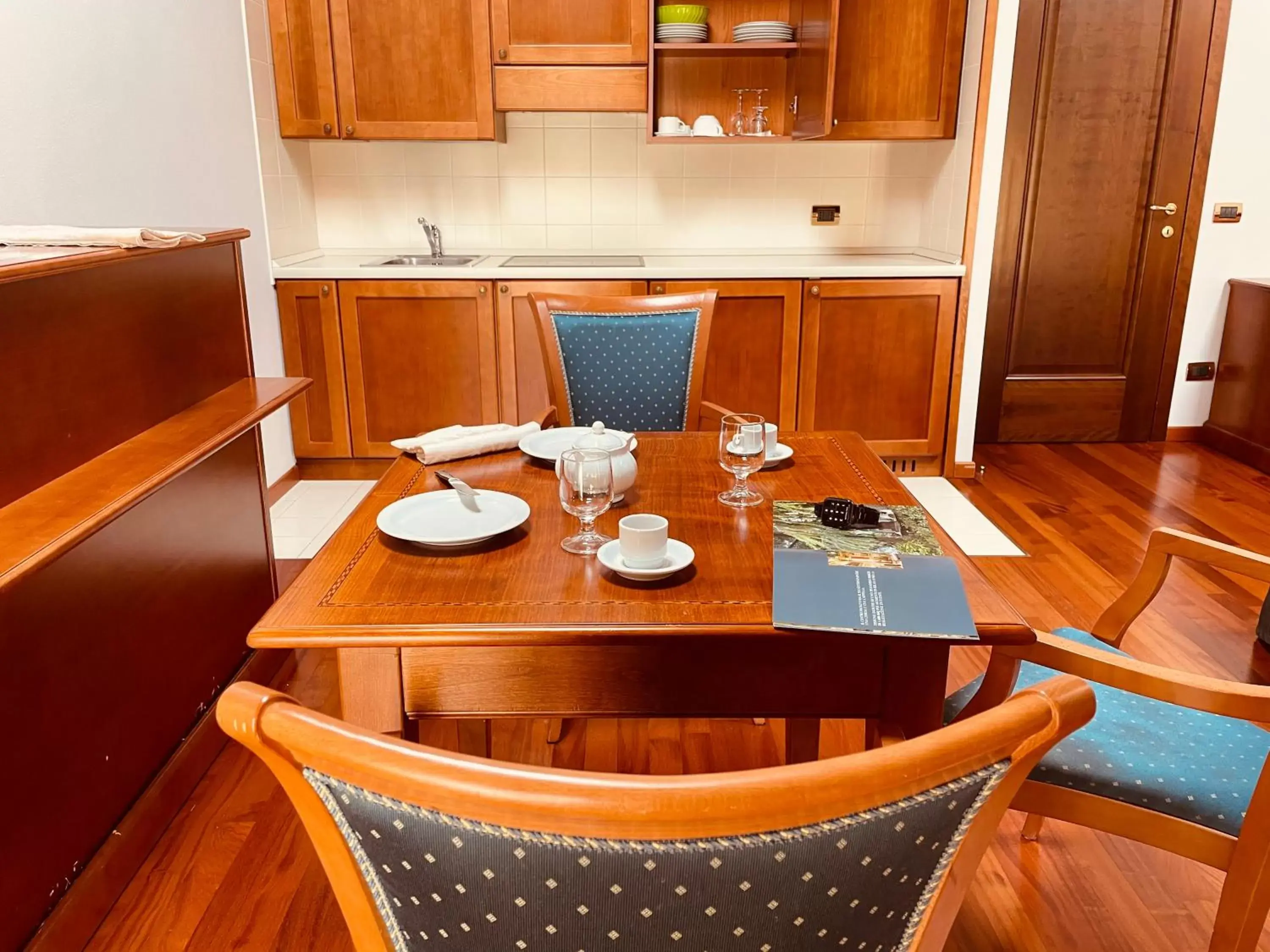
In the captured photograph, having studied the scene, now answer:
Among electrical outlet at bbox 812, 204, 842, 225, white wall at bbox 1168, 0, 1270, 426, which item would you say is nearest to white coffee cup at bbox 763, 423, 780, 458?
electrical outlet at bbox 812, 204, 842, 225

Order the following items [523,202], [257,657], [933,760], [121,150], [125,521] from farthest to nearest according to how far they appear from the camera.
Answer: [523,202] → [121,150] → [257,657] → [125,521] → [933,760]

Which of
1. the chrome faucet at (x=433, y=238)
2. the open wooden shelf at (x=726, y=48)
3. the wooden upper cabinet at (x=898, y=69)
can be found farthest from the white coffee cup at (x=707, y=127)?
the chrome faucet at (x=433, y=238)

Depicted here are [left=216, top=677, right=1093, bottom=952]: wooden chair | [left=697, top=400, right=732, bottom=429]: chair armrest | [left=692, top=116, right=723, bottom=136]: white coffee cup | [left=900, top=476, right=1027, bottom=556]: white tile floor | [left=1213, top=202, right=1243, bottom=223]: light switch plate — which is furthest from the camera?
[left=1213, top=202, right=1243, bottom=223]: light switch plate

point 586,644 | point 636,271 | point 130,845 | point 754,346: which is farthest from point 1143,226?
point 130,845

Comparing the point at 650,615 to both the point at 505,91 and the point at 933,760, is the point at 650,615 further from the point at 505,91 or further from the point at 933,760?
the point at 505,91

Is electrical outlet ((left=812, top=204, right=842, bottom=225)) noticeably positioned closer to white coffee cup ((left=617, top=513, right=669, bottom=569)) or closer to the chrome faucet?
the chrome faucet

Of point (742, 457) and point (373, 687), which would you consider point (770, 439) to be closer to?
point (742, 457)

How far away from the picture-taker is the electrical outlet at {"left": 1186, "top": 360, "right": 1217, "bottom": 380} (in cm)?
437

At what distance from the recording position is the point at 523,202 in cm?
415

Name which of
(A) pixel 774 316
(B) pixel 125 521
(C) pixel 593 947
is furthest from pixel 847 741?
(A) pixel 774 316

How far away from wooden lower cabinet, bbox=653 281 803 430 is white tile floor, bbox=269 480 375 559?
137cm

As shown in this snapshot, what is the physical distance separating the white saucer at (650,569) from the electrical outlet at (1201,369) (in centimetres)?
392

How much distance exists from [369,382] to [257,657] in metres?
1.66

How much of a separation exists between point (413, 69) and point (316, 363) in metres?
1.15
